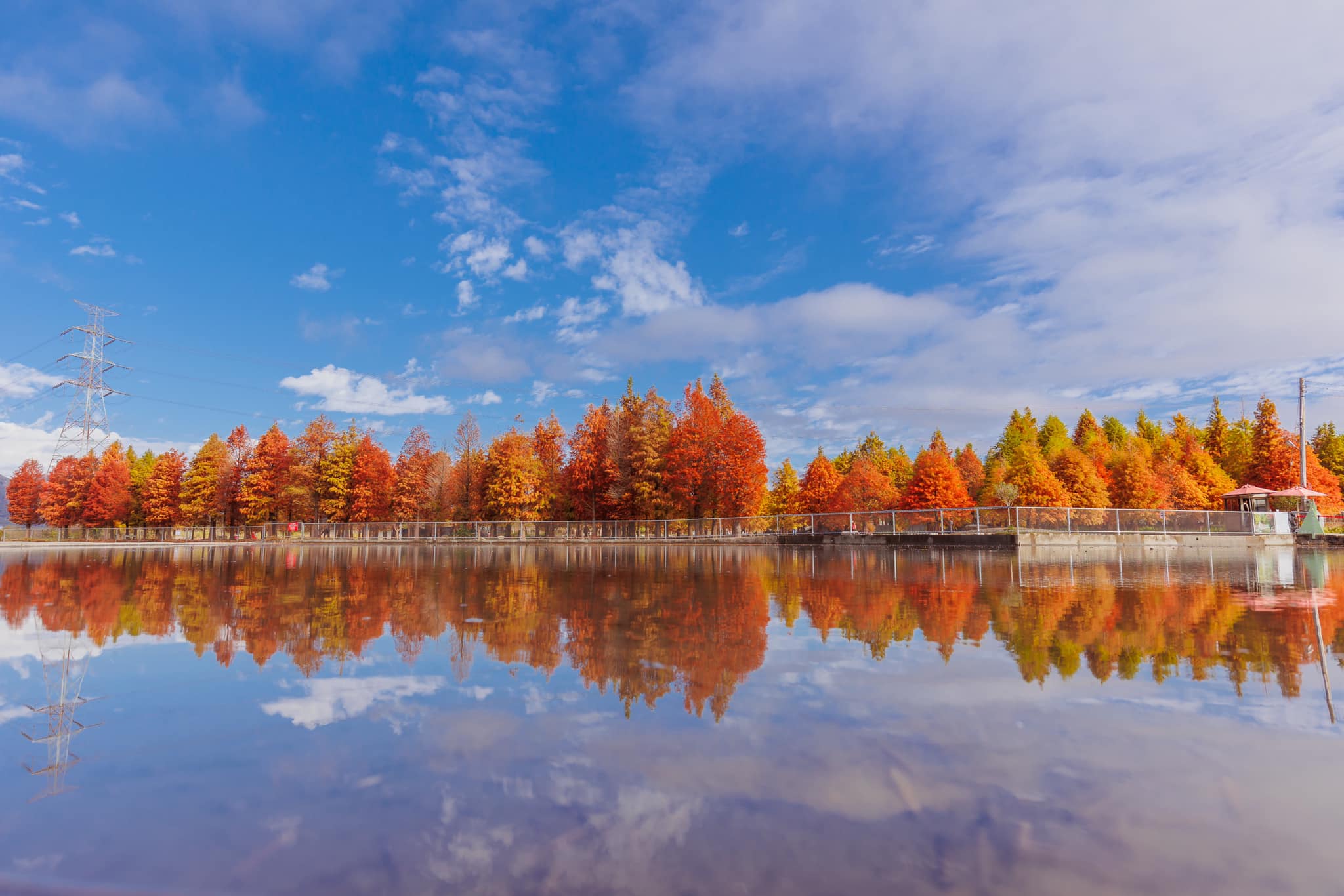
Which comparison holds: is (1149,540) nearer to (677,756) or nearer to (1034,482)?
(1034,482)

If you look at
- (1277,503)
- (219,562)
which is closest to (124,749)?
(219,562)

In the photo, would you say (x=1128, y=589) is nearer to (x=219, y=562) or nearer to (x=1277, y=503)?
(x=219, y=562)

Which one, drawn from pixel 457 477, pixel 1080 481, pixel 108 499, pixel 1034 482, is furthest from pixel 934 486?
pixel 108 499

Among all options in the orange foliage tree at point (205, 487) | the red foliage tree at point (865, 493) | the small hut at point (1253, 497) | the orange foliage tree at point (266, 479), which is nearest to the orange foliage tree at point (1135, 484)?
the small hut at point (1253, 497)

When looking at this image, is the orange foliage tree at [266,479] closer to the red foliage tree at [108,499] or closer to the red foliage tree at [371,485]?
the red foliage tree at [371,485]

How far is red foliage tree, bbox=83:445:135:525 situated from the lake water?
77.9 m

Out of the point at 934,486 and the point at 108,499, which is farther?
the point at 108,499

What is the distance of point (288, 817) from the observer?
2703 millimetres

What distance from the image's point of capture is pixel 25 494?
7638 centimetres

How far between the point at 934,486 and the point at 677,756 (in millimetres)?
51328

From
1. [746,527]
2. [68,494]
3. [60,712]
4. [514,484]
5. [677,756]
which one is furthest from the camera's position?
[68,494]

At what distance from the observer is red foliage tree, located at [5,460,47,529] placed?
7531 centimetres

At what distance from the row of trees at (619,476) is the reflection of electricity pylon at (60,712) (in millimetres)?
37722

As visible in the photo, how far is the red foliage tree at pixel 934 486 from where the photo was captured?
5003 cm
